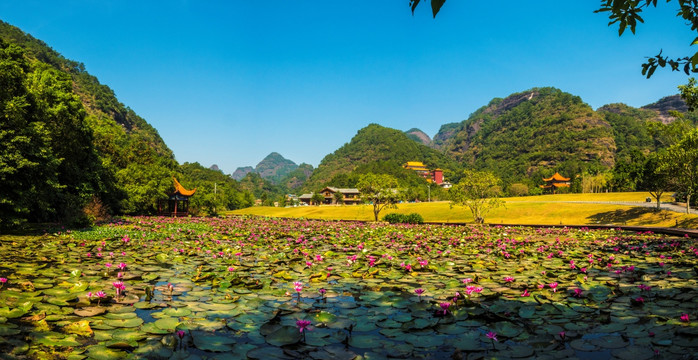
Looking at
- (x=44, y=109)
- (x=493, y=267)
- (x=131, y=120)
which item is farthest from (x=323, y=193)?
(x=493, y=267)

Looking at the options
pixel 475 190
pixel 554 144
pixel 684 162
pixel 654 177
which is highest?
pixel 554 144

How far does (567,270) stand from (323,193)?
4556 inches

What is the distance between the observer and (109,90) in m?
123

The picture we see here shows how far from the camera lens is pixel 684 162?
26688mm

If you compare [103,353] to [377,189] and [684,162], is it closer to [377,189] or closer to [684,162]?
[377,189]

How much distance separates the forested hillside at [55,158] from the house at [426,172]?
13434 cm

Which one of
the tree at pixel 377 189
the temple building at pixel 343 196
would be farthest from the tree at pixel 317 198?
the tree at pixel 377 189

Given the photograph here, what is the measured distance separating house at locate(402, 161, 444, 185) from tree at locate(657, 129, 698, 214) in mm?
130390

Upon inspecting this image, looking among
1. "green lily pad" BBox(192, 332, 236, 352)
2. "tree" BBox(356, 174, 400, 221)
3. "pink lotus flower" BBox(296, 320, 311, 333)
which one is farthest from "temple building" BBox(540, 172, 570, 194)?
"green lily pad" BBox(192, 332, 236, 352)

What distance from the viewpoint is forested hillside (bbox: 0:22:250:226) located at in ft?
45.2

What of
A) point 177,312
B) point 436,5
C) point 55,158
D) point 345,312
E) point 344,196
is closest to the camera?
point 436,5

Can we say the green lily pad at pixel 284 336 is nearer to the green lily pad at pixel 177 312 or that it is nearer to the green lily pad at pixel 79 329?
the green lily pad at pixel 177 312

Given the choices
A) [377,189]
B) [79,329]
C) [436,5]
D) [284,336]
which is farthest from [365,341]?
[377,189]

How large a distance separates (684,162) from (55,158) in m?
42.0
